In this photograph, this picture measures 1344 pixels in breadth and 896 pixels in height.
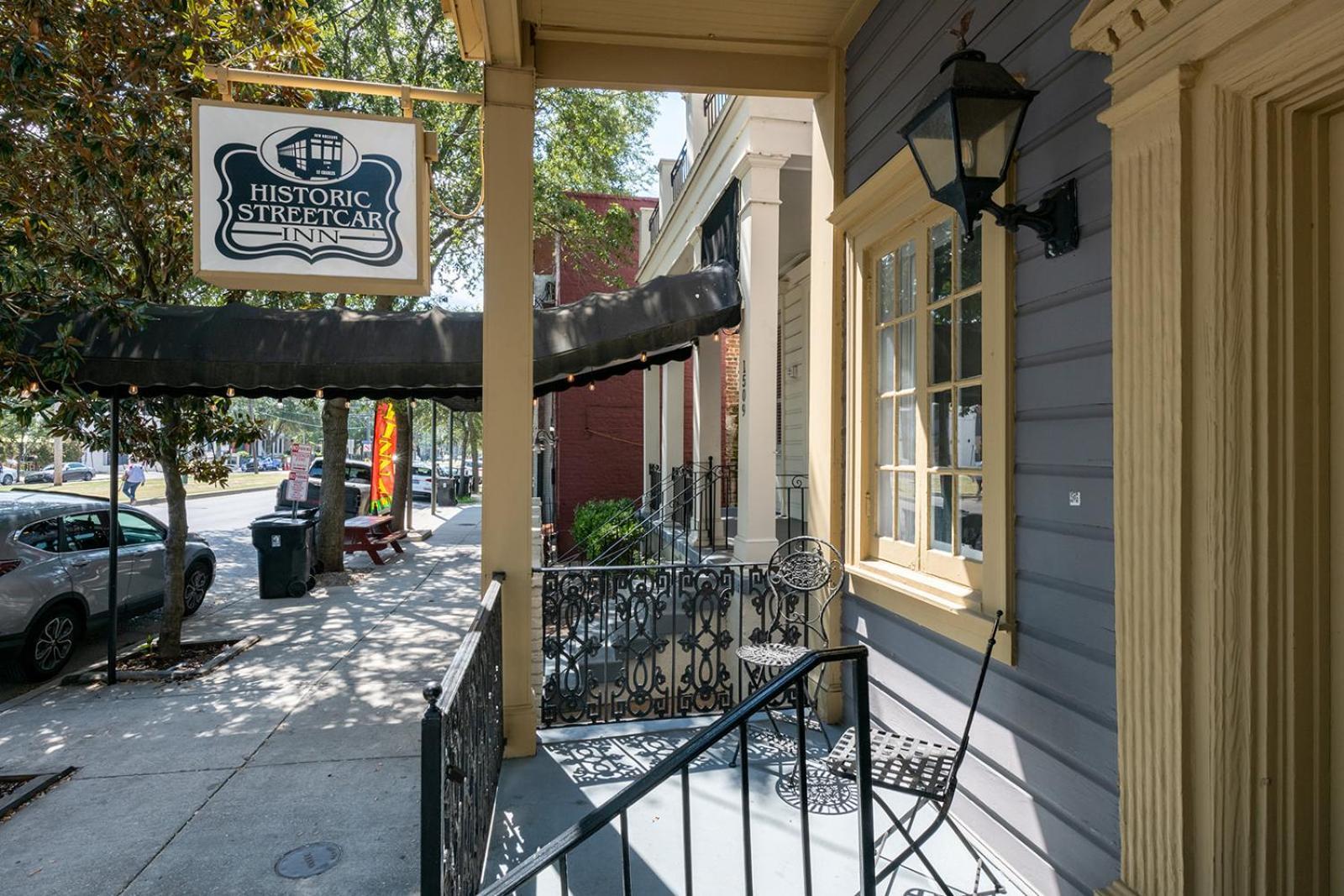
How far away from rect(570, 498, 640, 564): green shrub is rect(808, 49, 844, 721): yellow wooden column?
11.8 feet

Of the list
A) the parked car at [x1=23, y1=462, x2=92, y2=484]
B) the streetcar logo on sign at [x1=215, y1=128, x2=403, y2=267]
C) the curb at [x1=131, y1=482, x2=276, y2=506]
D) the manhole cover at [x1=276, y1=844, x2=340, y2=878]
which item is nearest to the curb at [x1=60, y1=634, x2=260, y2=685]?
the manhole cover at [x1=276, y1=844, x2=340, y2=878]

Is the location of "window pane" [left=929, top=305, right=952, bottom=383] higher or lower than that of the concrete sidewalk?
higher

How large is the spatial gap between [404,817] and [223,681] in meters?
3.47

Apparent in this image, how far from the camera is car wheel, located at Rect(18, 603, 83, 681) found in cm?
634

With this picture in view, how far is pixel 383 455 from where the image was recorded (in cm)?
1516

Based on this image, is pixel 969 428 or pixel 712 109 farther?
pixel 712 109

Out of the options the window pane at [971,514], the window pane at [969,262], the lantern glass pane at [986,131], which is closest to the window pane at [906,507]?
the window pane at [971,514]

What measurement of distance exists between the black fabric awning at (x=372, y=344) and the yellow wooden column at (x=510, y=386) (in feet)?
5.84

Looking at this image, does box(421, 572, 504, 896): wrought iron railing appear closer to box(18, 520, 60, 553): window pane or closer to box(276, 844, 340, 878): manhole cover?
box(276, 844, 340, 878): manhole cover

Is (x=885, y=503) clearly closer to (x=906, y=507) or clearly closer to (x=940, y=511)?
(x=906, y=507)

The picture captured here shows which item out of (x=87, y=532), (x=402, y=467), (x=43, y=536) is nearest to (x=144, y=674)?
(x=43, y=536)

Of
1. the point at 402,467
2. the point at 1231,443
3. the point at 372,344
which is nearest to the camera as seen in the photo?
the point at 1231,443

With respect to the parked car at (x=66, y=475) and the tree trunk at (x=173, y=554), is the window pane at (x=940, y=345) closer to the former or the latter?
the tree trunk at (x=173, y=554)

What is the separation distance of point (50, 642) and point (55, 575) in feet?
1.99
